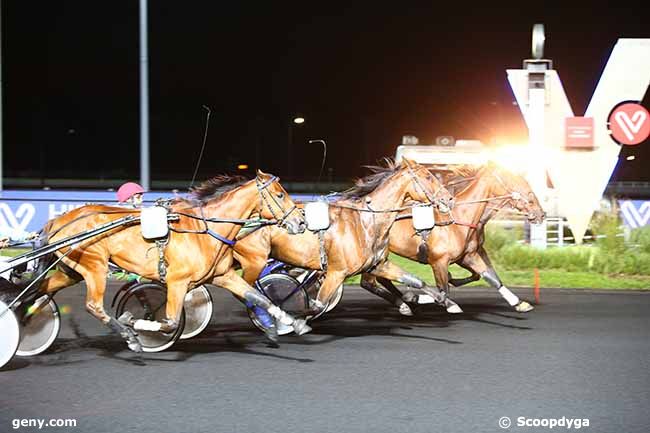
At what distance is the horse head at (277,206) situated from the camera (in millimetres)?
7855

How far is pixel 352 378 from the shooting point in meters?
6.86

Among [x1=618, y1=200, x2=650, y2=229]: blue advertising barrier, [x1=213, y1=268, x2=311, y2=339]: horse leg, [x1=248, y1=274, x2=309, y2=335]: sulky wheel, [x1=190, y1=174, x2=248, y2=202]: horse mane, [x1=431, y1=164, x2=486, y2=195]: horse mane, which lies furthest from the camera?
[x1=618, y1=200, x2=650, y2=229]: blue advertising barrier

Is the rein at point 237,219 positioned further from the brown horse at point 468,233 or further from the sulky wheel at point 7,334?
the brown horse at point 468,233

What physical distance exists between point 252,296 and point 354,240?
149 cm

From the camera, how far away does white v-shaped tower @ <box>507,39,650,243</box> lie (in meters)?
17.3

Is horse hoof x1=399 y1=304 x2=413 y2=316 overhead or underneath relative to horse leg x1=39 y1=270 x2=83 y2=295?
underneath

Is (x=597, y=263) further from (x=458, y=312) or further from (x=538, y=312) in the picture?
(x=458, y=312)

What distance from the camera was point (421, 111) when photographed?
127 feet

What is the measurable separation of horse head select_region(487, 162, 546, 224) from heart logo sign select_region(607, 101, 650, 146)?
7729 mm

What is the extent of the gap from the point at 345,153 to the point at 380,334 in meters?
23.1

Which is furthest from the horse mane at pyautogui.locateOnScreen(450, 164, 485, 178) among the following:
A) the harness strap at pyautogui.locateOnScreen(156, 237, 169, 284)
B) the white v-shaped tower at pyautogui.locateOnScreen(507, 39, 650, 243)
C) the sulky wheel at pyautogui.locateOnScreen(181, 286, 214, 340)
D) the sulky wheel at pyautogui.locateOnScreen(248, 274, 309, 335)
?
the white v-shaped tower at pyautogui.locateOnScreen(507, 39, 650, 243)

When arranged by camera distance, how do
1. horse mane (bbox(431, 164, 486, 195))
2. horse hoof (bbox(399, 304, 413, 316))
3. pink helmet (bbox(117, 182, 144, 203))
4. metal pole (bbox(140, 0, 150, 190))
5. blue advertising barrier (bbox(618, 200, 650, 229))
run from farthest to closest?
blue advertising barrier (bbox(618, 200, 650, 229)) < metal pole (bbox(140, 0, 150, 190)) < horse mane (bbox(431, 164, 486, 195)) < horse hoof (bbox(399, 304, 413, 316)) < pink helmet (bbox(117, 182, 144, 203))
